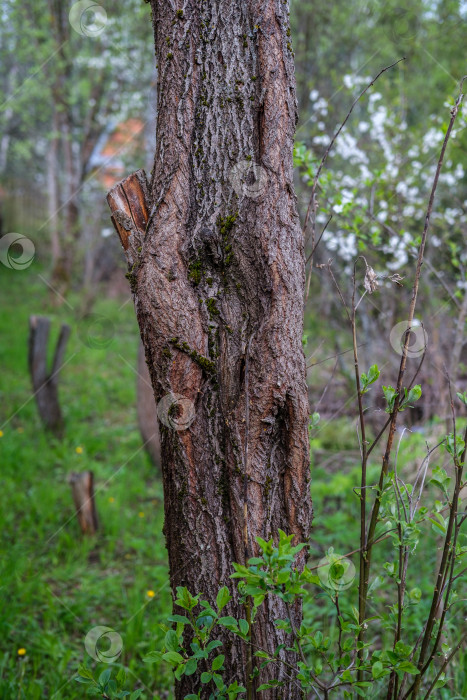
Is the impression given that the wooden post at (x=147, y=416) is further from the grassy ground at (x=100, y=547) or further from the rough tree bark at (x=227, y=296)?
the rough tree bark at (x=227, y=296)

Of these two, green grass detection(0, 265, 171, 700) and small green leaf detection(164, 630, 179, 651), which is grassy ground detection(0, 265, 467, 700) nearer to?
green grass detection(0, 265, 171, 700)

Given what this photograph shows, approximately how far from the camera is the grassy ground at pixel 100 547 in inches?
96.7

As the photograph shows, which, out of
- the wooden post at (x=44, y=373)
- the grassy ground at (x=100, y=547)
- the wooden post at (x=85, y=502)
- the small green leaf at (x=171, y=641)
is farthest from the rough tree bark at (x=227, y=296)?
the wooden post at (x=44, y=373)

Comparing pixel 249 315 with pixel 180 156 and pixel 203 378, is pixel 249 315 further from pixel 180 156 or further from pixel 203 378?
pixel 180 156

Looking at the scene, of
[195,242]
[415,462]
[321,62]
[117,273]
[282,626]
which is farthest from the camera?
[117,273]

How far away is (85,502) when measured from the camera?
148 inches

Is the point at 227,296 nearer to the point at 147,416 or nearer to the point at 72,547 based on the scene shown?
the point at 72,547

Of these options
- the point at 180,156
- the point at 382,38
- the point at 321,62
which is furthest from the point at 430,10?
the point at 180,156

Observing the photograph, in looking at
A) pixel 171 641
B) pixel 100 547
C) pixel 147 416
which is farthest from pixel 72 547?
pixel 171 641

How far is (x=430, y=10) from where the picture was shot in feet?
26.8

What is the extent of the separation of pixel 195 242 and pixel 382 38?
8.49m

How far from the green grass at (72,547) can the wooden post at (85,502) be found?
76mm

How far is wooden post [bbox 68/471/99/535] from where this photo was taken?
12.4 feet

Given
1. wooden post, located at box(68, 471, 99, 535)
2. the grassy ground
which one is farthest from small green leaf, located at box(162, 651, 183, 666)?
wooden post, located at box(68, 471, 99, 535)
